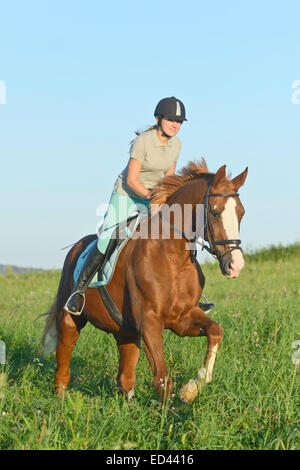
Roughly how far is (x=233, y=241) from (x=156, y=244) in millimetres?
946

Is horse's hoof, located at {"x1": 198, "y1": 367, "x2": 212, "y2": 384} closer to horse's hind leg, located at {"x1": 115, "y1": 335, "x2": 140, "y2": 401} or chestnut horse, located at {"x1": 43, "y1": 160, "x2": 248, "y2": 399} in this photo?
chestnut horse, located at {"x1": 43, "y1": 160, "x2": 248, "y2": 399}

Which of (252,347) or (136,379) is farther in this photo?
(252,347)

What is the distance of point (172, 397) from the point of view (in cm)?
505

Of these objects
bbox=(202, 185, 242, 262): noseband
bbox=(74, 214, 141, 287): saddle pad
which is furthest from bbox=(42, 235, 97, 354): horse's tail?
bbox=(202, 185, 242, 262): noseband

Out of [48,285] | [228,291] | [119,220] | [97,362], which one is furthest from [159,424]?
[48,285]

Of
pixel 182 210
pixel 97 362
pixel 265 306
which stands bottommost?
pixel 97 362

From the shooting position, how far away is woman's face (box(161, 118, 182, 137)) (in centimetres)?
600

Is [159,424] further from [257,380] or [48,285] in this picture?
[48,285]

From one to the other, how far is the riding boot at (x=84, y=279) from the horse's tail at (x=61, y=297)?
0.54m

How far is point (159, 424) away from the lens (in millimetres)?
4535

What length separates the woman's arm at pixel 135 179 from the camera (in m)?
5.91

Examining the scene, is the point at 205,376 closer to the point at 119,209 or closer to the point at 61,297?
the point at 119,209

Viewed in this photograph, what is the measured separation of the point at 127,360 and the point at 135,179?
83.6 inches

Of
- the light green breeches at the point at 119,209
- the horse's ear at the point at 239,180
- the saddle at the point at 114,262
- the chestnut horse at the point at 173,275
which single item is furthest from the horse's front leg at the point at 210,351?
the light green breeches at the point at 119,209
